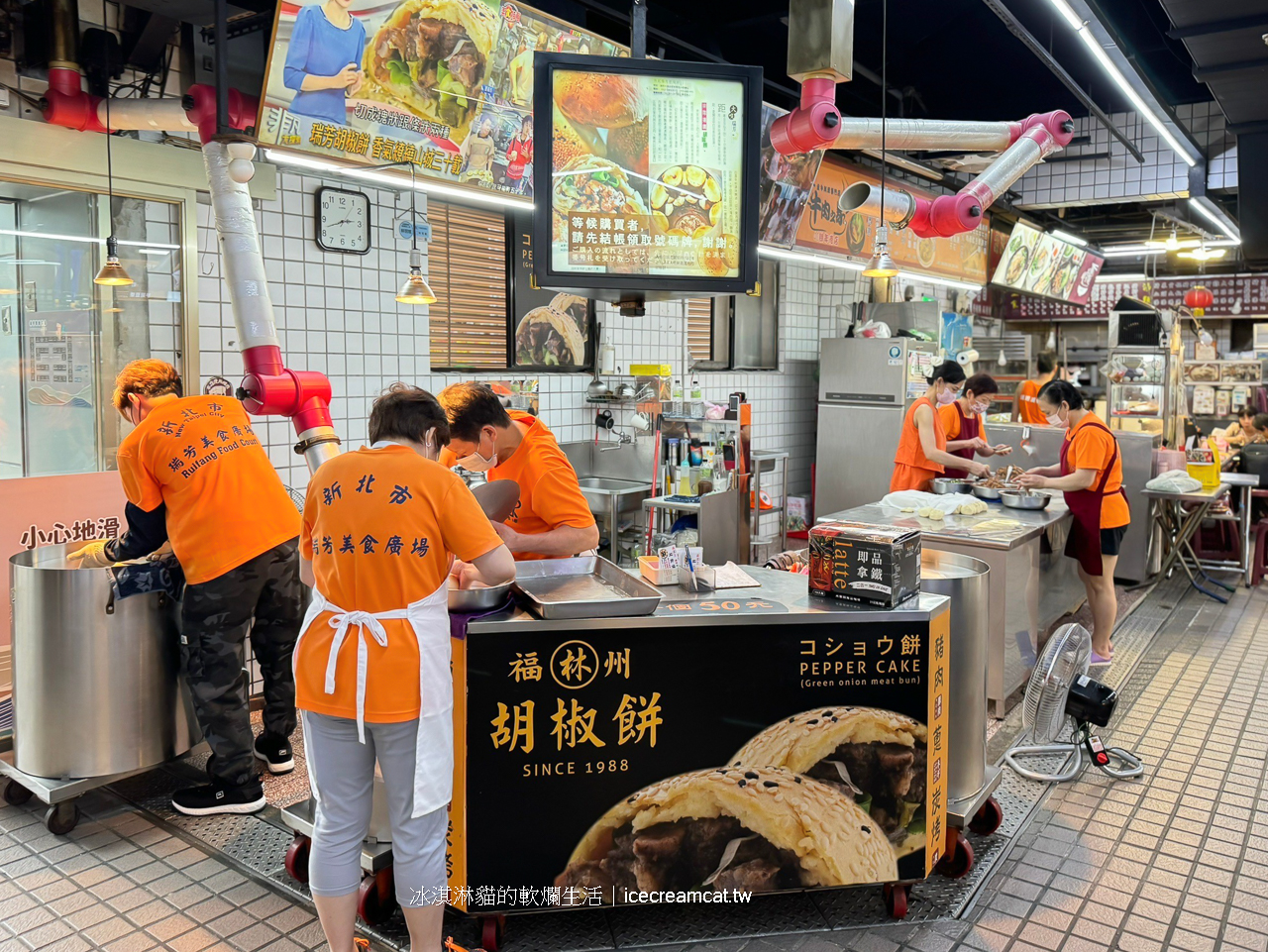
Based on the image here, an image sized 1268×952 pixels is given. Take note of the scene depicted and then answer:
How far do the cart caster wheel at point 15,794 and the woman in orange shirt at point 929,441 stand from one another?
5.14 meters

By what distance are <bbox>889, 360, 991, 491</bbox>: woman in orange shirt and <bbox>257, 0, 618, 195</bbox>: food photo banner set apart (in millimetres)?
2890

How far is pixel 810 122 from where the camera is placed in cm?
389

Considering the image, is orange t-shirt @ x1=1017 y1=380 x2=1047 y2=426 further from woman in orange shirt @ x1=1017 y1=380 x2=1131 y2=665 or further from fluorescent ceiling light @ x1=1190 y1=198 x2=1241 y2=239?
woman in orange shirt @ x1=1017 y1=380 x2=1131 y2=665

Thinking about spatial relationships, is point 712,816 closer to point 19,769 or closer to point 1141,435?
point 19,769

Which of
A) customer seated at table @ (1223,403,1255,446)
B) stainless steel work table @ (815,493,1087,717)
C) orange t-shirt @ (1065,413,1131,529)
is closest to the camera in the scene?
stainless steel work table @ (815,493,1087,717)

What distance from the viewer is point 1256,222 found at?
28.5 ft

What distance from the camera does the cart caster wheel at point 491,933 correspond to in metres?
2.81

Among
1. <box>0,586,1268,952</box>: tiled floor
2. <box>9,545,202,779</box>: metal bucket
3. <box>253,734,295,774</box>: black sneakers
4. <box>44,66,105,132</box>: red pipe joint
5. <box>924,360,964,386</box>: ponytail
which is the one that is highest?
<box>44,66,105,132</box>: red pipe joint

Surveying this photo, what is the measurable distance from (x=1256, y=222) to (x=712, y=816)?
28.9ft

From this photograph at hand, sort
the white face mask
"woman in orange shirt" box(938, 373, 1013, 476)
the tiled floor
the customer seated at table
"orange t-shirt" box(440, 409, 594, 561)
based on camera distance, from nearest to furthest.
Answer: the tiled floor
the white face mask
"orange t-shirt" box(440, 409, 594, 561)
"woman in orange shirt" box(938, 373, 1013, 476)
the customer seated at table

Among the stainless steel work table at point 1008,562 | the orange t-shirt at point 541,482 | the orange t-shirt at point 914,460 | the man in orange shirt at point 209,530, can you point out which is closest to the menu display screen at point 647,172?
the orange t-shirt at point 541,482

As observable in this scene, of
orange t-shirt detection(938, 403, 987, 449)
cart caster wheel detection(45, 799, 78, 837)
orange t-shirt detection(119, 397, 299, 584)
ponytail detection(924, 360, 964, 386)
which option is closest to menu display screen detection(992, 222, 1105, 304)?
orange t-shirt detection(938, 403, 987, 449)

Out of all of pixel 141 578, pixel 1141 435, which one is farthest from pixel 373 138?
pixel 1141 435

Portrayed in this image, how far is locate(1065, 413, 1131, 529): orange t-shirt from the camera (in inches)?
213
